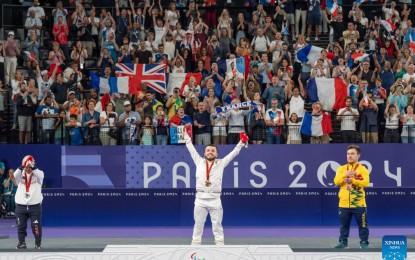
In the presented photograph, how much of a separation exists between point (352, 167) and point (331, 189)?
772 cm

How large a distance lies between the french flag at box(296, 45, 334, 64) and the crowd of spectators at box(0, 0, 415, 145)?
184 millimetres

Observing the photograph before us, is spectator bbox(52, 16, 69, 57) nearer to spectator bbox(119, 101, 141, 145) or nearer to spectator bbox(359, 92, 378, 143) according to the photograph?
spectator bbox(119, 101, 141, 145)

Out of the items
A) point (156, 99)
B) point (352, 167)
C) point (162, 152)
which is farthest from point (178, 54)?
point (352, 167)

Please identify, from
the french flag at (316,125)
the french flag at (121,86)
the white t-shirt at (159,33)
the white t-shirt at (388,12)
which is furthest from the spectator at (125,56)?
the white t-shirt at (388,12)

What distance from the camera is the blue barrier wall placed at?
28.5m

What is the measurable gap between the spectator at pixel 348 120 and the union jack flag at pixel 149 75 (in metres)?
5.38

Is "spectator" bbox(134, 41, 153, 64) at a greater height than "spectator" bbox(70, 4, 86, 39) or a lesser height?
lesser

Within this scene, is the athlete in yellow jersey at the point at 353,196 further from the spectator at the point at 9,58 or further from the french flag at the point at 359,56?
Result: the spectator at the point at 9,58

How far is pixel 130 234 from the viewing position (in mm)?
26359

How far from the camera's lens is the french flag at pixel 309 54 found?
3153 cm

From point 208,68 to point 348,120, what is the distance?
4.87 meters

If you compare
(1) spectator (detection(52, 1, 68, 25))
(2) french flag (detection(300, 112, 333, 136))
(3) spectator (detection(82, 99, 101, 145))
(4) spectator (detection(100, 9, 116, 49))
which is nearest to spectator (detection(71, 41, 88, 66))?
(4) spectator (detection(100, 9, 116, 49))

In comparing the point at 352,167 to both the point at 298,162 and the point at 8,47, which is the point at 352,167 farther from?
the point at 8,47

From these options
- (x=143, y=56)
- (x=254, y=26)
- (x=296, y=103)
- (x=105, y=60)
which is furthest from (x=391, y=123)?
(x=105, y=60)
